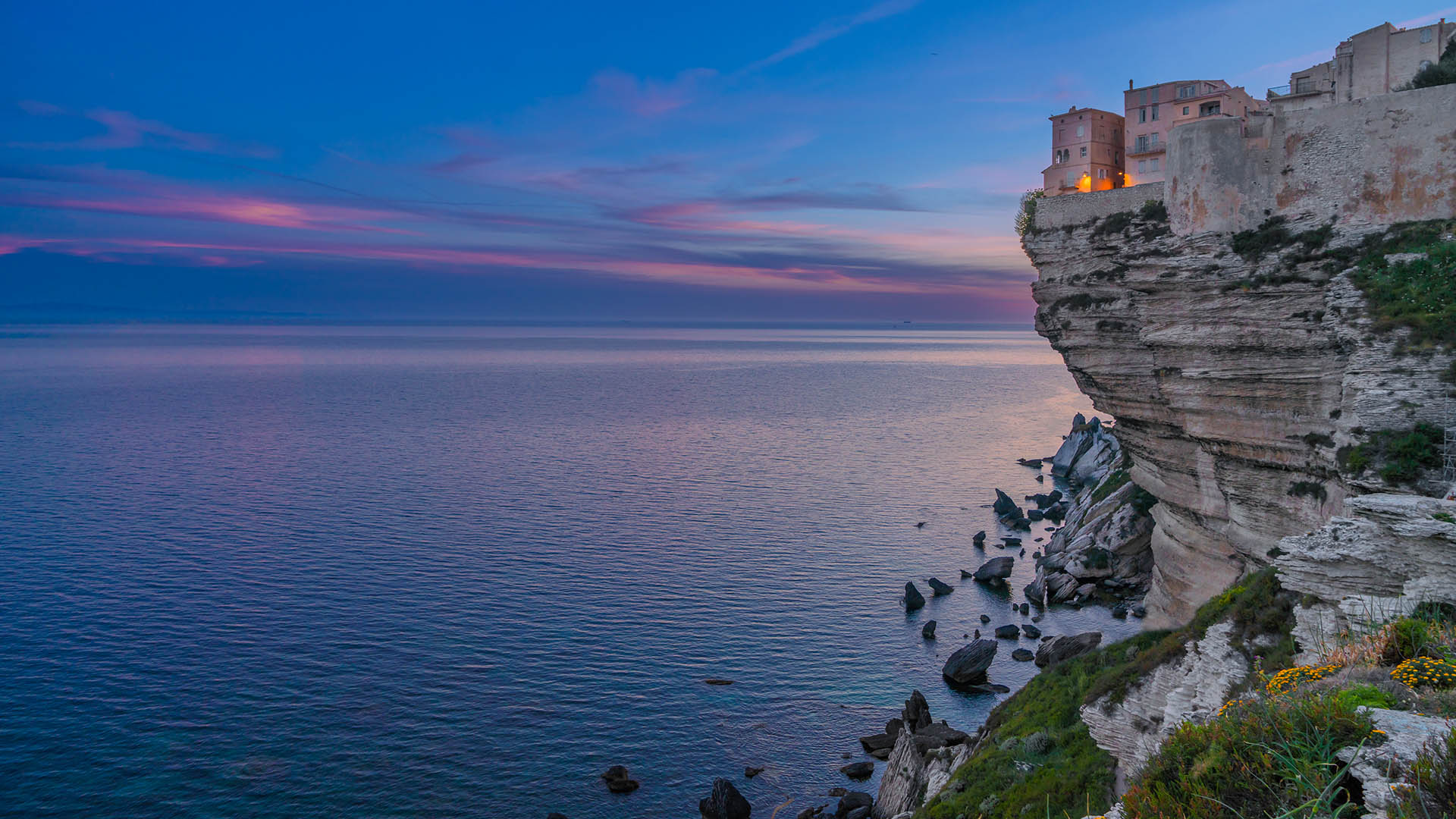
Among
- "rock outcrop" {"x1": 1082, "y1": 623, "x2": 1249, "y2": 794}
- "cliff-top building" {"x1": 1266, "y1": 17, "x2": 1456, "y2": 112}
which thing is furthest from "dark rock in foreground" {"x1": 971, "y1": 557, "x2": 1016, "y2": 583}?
"rock outcrop" {"x1": 1082, "y1": 623, "x2": 1249, "y2": 794}

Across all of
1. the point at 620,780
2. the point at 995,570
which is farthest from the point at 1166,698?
the point at 995,570

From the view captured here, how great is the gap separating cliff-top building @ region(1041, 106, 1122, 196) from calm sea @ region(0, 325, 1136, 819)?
26.7 meters

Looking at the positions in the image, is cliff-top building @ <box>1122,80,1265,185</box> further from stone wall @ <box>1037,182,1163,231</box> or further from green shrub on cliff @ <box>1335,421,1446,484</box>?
green shrub on cliff @ <box>1335,421,1446,484</box>

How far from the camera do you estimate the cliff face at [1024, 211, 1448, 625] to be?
23734mm

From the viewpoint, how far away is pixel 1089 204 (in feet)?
112

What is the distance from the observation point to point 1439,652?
11680 millimetres

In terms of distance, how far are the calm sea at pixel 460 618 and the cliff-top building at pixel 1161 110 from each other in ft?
91.3

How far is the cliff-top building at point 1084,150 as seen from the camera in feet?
182

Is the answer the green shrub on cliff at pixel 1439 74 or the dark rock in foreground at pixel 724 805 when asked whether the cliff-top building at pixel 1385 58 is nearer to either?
the green shrub on cliff at pixel 1439 74

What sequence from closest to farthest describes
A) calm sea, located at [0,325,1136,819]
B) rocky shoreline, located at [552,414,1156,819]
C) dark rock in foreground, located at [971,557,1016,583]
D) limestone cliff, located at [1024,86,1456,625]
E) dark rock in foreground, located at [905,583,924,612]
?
limestone cliff, located at [1024,86,1456,625]
rocky shoreline, located at [552,414,1156,819]
calm sea, located at [0,325,1136,819]
dark rock in foreground, located at [905,583,924,612]
dark rock in foreground, located at [971,557,1016,583]

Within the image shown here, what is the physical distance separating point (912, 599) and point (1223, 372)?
25.0m

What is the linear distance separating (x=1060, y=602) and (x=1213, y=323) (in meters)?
26.1

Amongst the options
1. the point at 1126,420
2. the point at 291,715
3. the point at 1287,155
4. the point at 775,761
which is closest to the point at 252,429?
the point at 291,715

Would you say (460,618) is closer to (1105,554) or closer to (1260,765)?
(1105,554)
